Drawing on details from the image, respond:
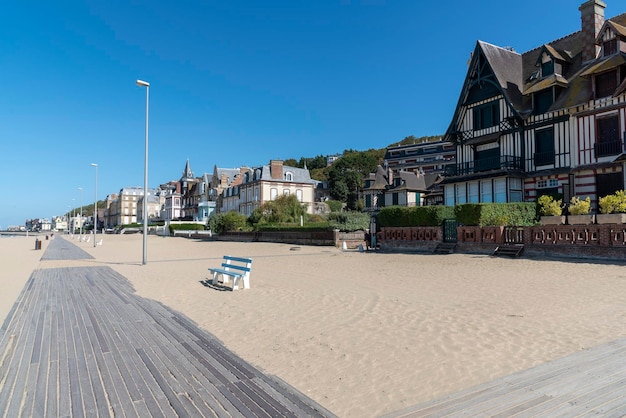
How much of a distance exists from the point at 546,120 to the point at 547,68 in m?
3.40

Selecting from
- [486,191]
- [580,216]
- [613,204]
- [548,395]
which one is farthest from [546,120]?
[548,395]

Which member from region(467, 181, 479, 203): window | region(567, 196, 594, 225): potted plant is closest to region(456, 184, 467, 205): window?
region(467, 181, 479, 203): window

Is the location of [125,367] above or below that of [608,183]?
below

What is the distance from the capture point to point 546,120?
75.8 ft

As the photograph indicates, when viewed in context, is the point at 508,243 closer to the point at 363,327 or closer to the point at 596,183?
the point at 596,183

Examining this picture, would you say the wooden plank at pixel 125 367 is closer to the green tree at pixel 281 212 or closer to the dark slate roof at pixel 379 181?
Answer: the green tree at pixel 281 212

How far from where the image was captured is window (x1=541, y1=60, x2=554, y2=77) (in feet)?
77.1

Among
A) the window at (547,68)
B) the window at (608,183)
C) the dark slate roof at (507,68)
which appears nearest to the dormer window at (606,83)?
the window at (547,68)

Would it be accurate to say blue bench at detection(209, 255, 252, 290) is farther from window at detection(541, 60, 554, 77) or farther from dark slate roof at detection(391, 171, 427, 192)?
dark slate roof at detection(391, 171, 427, 192)

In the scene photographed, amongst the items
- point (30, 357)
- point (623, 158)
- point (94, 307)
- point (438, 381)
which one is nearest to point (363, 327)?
point (438, 381)

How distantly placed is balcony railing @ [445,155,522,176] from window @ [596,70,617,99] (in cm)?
531

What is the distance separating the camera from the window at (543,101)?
76.5 ft

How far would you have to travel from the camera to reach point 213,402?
3.60 meters

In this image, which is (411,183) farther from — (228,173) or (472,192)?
(228,173)
